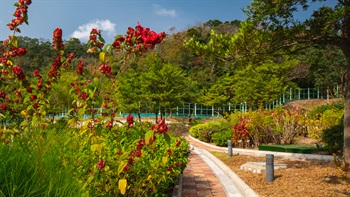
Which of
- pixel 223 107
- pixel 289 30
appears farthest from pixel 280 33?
pixel 223 107

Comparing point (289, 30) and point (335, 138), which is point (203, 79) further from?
point (289, 30)

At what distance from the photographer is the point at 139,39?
9.19ft

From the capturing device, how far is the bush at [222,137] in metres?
13.0

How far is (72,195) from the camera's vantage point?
2273 millimetres

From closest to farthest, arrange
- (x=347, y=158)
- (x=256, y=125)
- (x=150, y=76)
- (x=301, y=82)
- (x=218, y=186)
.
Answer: (x=218, y=186) < (x=347, y=158) < (x=256, y=125) < (x=150, y=76) < (x=301, y=82)

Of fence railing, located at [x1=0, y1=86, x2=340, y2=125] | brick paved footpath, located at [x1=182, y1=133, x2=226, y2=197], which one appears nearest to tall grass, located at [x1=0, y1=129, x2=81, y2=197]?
brick paved footpath, located at [x1=182, y1=133, x2=226, y2=197]

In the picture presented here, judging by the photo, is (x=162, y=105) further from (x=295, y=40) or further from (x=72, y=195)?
(x=72, y=195)

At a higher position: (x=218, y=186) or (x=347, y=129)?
(x=347, y=129)

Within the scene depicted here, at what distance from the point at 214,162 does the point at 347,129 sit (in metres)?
3.52

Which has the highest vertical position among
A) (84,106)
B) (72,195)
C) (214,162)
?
(84,106)

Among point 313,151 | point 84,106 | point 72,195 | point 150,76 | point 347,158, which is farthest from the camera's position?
point 150,76

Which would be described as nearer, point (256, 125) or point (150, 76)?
point (256, 125)

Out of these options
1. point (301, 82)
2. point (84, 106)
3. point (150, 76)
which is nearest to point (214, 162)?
point (84, 106)

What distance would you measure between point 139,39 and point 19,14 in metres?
1.49
